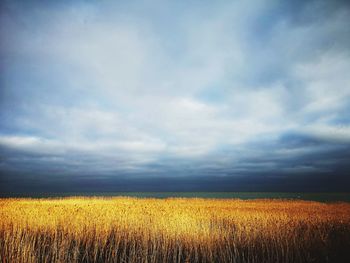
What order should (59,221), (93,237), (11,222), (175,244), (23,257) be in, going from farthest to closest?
(59,221) → (11,222) → (93,237) → (175,244) → (23,257)

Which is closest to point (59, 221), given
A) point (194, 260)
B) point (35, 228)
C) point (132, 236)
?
point (35, 228)

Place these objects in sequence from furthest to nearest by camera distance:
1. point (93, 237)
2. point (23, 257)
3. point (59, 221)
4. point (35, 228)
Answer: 1. point (59, 221)
2. point (35, 228)
3. point (93, 237)
4. point (23, 257)

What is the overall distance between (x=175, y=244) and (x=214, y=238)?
156 centimetres

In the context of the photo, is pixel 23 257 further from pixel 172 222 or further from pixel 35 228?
pixel 172 222

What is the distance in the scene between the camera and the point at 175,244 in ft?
31.8

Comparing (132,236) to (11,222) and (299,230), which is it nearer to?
(11,222)

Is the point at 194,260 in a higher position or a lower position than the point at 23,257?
lower

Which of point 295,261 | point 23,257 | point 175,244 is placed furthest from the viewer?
point 175,244

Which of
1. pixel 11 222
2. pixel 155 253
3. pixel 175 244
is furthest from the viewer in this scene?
pixel 11 222

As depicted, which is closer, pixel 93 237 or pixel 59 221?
pixel 93 237

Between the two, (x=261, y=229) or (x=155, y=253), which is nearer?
(x=155, y=253)

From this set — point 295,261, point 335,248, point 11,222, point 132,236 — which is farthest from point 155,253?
point 11,222

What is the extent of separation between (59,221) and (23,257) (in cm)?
618

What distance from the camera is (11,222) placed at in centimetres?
1179
